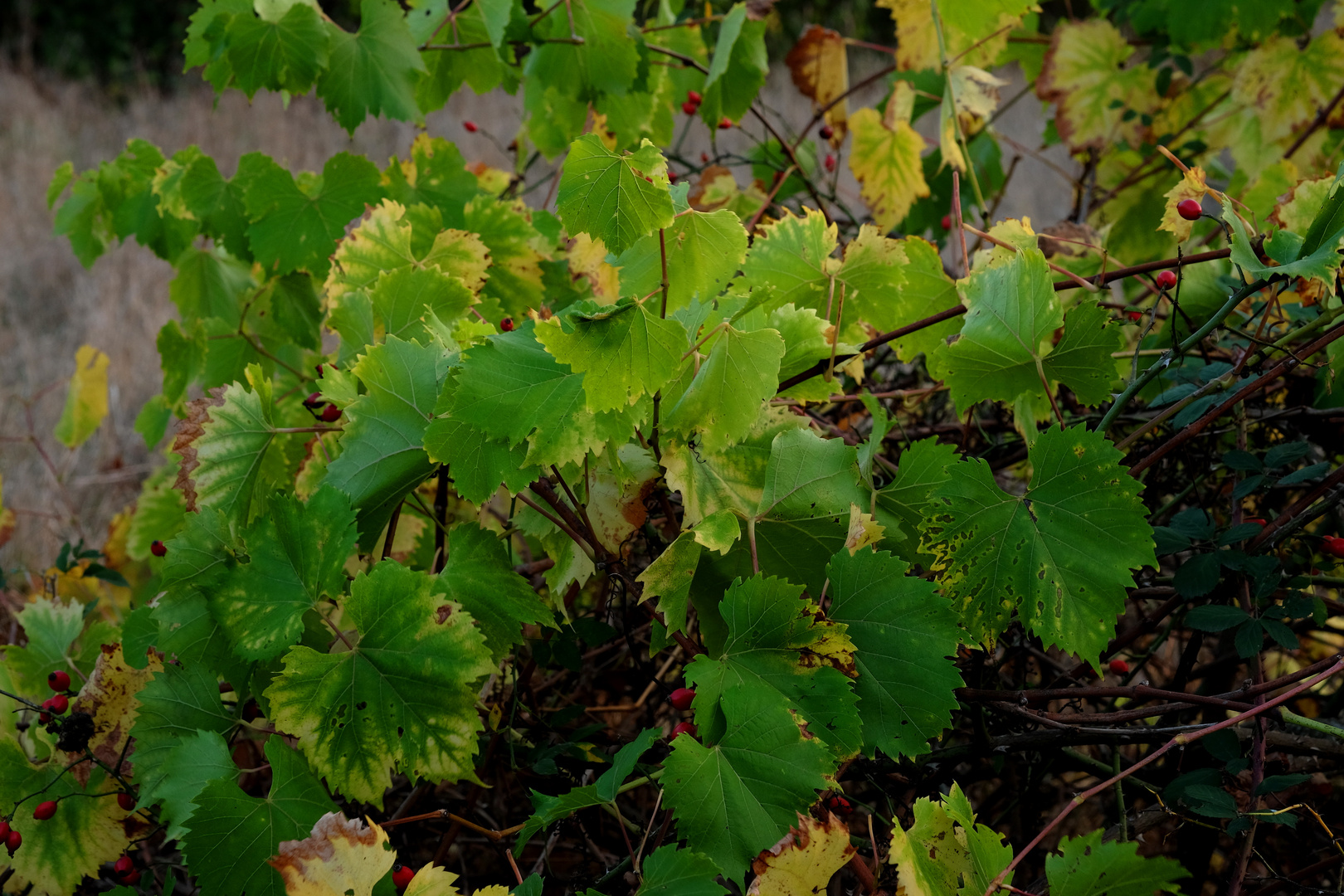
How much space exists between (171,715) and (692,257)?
1.65ft

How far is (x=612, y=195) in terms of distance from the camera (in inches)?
23.7

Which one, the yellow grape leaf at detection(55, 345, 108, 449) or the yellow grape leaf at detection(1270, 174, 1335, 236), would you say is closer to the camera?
the yellow grape leaf at detection(1270, 174, 1335, 236)

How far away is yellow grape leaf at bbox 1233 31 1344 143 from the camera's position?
1438 millimetres

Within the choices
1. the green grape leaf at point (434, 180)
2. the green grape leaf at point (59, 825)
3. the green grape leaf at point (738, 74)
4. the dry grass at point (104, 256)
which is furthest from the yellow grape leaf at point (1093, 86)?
the green grape leaf at point (59, 825)

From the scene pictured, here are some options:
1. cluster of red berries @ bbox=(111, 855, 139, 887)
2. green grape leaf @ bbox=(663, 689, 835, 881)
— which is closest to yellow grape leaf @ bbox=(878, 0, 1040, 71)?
green grape leaf @ bbox=(663, 689, 835, 881)

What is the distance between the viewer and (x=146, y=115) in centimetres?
571

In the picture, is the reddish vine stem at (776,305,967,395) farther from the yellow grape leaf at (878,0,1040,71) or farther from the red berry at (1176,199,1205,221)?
the yellow grape leaf at (878,0,1040,71)

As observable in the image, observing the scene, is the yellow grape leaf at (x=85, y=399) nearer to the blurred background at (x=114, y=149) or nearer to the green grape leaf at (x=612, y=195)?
the blurred background at (x=114, y=149)

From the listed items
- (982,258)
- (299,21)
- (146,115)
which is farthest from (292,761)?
(146,115)

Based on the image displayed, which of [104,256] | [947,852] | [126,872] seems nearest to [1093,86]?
[947,852]

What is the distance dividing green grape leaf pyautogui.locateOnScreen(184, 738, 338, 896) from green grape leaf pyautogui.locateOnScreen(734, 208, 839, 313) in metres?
0.49

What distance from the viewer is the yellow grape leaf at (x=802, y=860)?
0.53 metres

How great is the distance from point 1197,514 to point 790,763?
421 mm

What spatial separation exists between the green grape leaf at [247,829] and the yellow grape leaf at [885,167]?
1016mm
